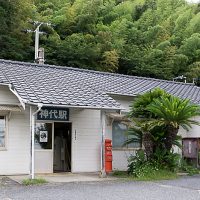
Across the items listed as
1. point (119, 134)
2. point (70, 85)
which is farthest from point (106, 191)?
point (119, 134)

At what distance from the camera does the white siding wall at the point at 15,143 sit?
15195 millimetres

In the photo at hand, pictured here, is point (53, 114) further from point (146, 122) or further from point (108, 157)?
point (146, 122)

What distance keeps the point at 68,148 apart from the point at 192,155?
5.79 m

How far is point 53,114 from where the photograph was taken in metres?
15.9

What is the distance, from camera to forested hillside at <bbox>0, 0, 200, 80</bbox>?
104 ft

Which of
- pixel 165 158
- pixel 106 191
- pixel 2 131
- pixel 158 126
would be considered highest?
pixel 158 126

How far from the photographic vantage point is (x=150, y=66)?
3625cm

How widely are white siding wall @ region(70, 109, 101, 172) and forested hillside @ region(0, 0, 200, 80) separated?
14.9m

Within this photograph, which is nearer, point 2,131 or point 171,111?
point 2,131

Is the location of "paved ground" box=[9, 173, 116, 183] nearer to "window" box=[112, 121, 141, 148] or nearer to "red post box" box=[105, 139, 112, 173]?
"red post box" box=[105, 139, 112, 173]

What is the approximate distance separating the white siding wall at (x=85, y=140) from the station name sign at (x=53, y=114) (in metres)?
0.51

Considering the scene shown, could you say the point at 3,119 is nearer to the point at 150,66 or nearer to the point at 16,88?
the point at 16,88

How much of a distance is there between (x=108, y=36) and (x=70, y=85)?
57.7ft

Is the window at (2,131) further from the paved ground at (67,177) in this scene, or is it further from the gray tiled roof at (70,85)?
the gray tiled roof at (70,85)
